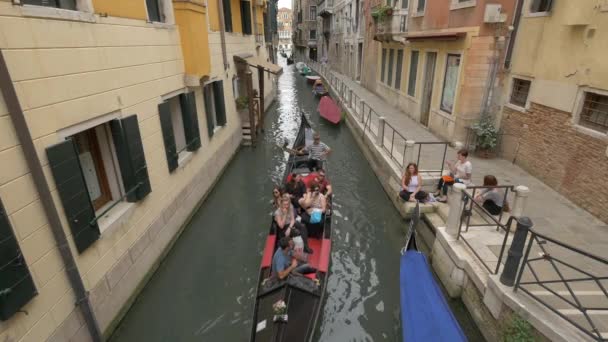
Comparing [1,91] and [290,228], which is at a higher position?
[1,91]

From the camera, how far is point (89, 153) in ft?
15.4

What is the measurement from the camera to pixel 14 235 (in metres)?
3.12

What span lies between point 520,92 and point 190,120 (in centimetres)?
777

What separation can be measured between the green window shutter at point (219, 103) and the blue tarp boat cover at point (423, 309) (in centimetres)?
703

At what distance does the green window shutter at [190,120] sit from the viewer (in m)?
7.32

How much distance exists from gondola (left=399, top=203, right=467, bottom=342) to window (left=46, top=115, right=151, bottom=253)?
412cm

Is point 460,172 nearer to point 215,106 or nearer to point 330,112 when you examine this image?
point 215,106

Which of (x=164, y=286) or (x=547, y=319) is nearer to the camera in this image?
(x=547, y=319)

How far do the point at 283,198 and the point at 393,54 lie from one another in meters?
13.1

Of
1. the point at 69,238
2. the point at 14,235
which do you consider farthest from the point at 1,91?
the point at 69,238

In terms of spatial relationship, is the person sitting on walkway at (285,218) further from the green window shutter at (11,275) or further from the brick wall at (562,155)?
the brick wall at (562,155)

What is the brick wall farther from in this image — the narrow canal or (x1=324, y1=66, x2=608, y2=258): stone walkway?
the narrow canal

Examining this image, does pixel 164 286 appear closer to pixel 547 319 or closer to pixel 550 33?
pixel 547 319

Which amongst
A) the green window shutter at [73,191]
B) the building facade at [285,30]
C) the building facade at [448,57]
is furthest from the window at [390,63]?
the building facade at [285,30]
